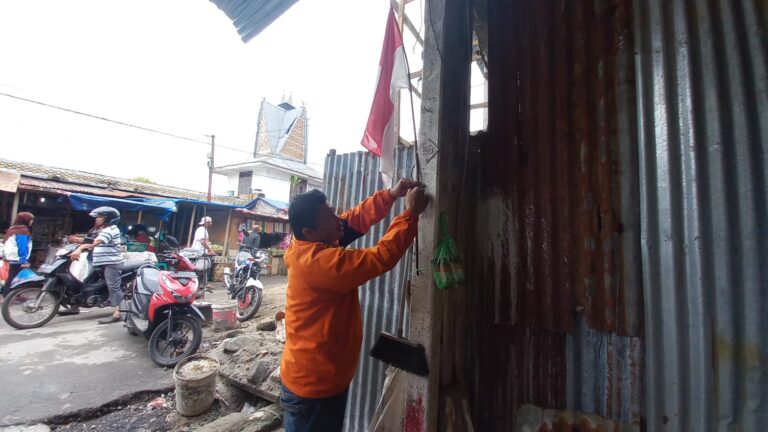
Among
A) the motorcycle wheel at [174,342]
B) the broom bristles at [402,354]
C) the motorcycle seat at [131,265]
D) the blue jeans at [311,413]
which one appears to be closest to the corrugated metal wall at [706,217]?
the broom bristles at [402,354]

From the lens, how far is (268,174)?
24719mm

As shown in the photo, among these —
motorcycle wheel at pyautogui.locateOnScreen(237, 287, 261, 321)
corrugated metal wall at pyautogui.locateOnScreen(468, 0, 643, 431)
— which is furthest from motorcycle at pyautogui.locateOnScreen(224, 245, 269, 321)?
corrugated metal wall at pyautogui.locateOnScreen(468, 0, 643, 431)

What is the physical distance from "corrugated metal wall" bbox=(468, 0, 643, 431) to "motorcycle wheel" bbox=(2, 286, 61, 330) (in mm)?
8061

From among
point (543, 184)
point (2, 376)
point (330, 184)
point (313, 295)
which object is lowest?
point (2, 376)

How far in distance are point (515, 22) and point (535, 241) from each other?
149 cm

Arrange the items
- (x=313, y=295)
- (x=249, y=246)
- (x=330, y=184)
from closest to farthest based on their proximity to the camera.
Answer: (x=313, y=295), (x=330, y=184), (x=249, y=246)

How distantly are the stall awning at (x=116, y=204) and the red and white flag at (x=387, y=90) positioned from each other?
12014 millimetres

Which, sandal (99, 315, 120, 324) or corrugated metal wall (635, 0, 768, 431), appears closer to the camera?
corrugated metal wall (635, 0, 768, 431)

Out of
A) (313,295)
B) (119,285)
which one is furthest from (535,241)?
(119,285)

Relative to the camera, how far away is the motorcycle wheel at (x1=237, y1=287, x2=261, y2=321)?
7.41m

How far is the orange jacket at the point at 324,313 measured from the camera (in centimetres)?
169

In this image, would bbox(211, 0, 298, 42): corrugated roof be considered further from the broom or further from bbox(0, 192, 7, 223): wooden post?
bbox(0, 192, 7, 223): wooden post

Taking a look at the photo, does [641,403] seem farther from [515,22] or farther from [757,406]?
[515,22]

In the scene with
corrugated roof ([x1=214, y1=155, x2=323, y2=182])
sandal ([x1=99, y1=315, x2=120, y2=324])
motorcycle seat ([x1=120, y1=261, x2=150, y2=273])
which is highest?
corrugated roof ([x1=214, y1=155, x2=323, y2=182])
